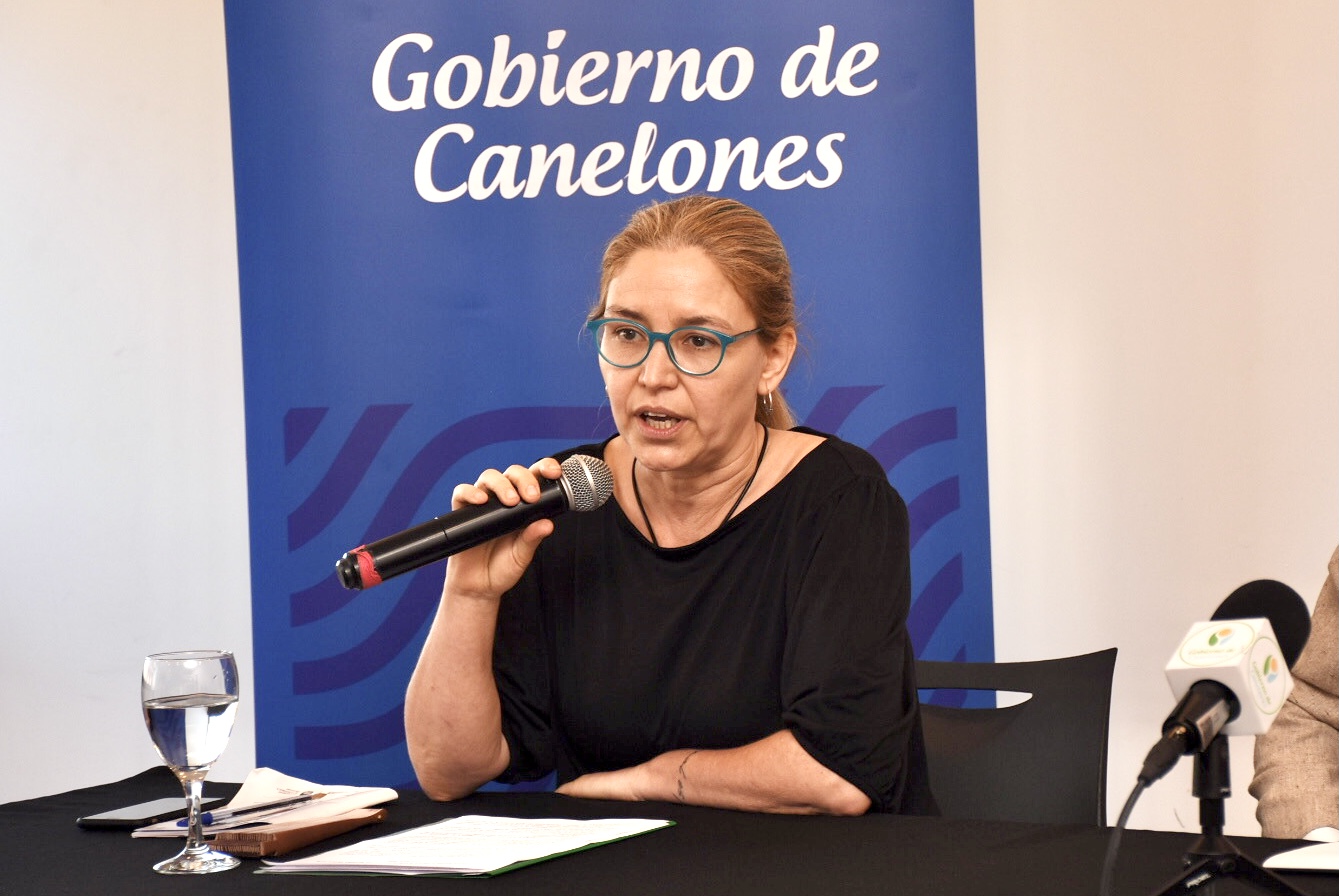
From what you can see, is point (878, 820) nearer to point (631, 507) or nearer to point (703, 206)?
point (631, 507)

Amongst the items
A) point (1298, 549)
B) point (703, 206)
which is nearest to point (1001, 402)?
point (1298, 549)

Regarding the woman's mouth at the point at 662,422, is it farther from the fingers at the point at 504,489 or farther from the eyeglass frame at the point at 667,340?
the fingers at the point at 504,489

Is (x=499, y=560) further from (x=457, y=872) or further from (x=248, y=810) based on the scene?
(x=457, y=872)

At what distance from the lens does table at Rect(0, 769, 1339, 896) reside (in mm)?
1147

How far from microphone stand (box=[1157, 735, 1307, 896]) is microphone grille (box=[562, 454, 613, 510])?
0.93m

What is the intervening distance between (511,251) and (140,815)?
170cm

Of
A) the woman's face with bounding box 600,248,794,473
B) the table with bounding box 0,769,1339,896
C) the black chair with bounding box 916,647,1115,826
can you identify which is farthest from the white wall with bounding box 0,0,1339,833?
the table with bounding box 0,769,1339,896

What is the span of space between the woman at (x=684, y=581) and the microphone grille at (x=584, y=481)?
20 millimetres

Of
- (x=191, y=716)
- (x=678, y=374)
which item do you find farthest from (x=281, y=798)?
(x=678, y=374)

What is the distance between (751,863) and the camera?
1229 millimetres

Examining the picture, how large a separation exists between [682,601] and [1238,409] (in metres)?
1.85

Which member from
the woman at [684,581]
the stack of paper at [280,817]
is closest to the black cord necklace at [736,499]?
the woman at [684,581]

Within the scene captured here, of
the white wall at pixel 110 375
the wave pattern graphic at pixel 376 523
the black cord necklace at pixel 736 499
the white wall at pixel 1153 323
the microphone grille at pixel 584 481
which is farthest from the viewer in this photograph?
the white wall at pixel 110 375

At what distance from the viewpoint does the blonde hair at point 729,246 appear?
6.49 feet
